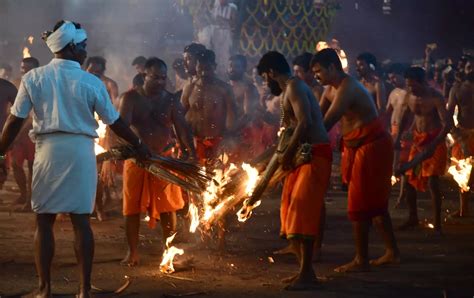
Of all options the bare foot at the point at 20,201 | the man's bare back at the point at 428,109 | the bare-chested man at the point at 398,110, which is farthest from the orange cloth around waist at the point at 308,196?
the bare foot at the point at 20,201

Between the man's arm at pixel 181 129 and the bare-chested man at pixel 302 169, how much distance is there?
1.32m

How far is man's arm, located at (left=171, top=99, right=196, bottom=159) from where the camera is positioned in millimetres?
8211

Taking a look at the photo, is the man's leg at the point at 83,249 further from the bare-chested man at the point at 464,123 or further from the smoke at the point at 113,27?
the smoke at the point at 113,27

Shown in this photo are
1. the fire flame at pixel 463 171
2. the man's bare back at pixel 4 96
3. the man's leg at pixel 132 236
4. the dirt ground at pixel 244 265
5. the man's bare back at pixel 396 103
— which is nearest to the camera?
the dirt ground at pixel 244 265

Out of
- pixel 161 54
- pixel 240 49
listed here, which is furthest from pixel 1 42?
pixel 240 49

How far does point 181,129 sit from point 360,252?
6.61 feet

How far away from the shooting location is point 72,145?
6137 millimetres

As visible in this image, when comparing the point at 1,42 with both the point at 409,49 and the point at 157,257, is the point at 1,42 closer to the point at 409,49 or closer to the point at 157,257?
the point at 409,49

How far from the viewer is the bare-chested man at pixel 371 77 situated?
1112 cm

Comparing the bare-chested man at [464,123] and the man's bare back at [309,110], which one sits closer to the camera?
the man's bare back at [309,110]

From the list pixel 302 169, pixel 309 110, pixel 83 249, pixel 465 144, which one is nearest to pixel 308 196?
pixel 302 169

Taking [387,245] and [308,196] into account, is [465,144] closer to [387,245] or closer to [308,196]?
[387,245]

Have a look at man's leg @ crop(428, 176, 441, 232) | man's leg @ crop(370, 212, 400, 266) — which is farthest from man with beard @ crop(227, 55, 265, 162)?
man's leg @ crop(370, 212, 400, 266)

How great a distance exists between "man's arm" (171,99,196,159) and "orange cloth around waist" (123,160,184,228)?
56cm
